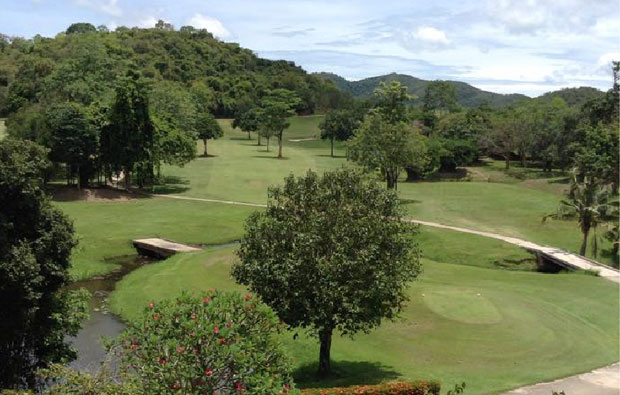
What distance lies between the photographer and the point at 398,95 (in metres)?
93.8

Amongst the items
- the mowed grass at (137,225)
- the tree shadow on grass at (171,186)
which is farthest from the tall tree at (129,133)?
the mowed grass at (137,225)

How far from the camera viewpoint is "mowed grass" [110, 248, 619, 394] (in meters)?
26.3

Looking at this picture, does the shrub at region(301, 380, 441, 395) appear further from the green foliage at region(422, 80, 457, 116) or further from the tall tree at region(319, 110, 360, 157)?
the green foliage at region(422, 80, 457, 116)

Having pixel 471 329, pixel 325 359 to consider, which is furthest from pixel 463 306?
pixel 325 359

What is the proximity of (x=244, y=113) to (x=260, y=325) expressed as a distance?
126183 millimetres

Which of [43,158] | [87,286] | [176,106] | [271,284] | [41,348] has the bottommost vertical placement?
[87,286]

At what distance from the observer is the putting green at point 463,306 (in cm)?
3294

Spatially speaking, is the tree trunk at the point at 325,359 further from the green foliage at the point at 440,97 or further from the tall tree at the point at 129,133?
the green foliage at the point at 440,97

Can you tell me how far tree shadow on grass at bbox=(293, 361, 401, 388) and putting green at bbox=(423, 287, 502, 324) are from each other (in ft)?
26.0

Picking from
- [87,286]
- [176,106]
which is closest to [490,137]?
[176,106]

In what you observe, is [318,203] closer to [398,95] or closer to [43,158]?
[43,158]

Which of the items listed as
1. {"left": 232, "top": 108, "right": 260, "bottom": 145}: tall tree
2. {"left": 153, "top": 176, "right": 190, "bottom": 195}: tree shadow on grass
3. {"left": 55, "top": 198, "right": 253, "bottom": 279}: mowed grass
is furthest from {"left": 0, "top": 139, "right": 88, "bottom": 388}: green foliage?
{"left": 232, "top": 108, "right": 260, "bottom": 145}: tall tree

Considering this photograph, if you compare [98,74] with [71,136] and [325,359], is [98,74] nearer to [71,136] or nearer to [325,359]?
[71,136]

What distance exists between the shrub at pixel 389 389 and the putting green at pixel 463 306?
1177 cm
